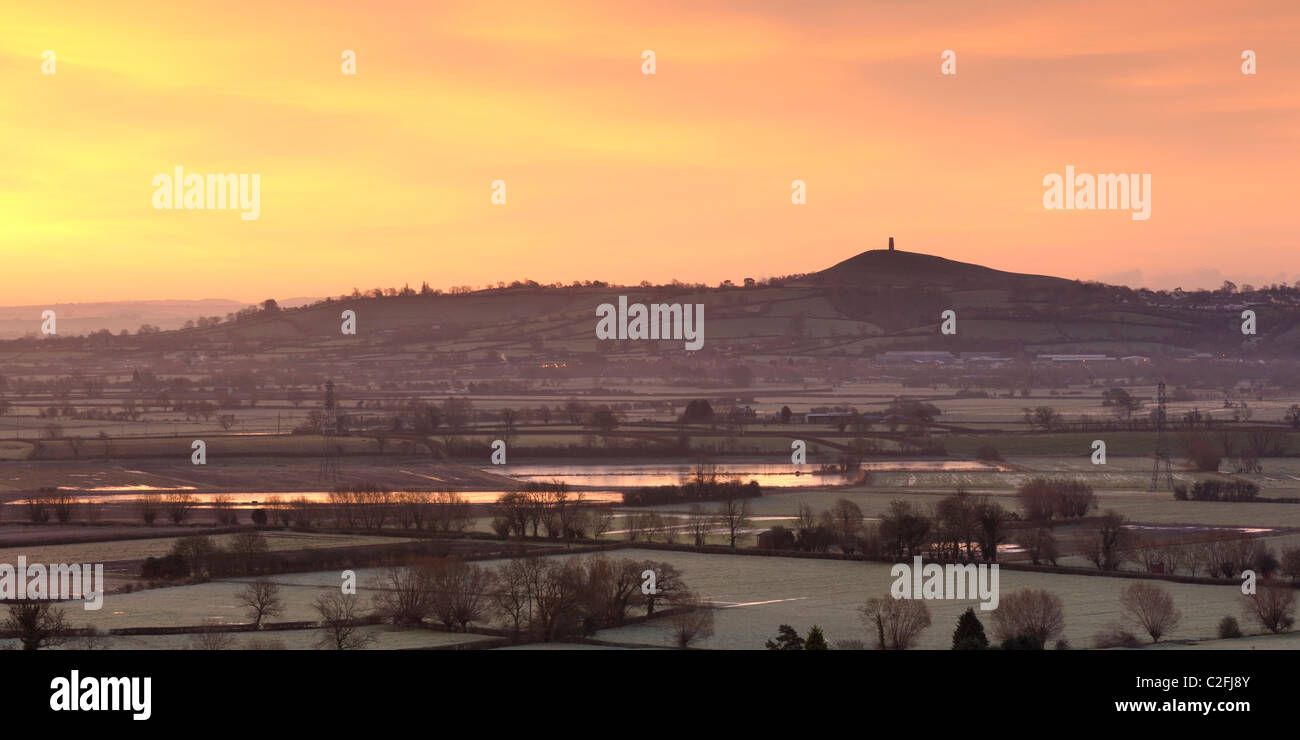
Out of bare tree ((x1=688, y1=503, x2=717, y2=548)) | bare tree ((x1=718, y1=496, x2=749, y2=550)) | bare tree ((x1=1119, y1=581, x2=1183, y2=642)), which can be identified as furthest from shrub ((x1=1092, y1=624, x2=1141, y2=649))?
bare tree ((x1=688, y1=503, x2=717, y2=548))

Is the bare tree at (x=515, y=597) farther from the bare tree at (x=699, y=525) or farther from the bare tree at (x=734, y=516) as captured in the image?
the bare tree at (x=734, y=516)

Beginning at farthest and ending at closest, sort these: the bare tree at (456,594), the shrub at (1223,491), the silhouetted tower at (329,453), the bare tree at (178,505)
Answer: the silhouetted tower at (329,453), the shrub at (1223,491), the bare tree at (178,505), the bare tree at (456,594)

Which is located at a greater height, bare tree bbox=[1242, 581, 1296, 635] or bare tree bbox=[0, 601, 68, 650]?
bare tree bbox=[0, 601, 68, 650]

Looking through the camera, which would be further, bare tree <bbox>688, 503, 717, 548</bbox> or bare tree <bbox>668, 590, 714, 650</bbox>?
bare tree <bbox>688, 503, 717, 548</bbox>

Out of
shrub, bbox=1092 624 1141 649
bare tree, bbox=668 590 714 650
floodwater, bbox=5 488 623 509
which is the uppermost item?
floodwater, bbox=5 488 623 509

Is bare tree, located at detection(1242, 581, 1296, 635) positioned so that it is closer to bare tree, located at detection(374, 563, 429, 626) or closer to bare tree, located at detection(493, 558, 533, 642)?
bare tree, located at detection(493, 558, 533, 642)

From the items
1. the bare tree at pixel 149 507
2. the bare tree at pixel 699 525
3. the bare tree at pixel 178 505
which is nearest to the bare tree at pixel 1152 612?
the bare tree at pixel 699 525

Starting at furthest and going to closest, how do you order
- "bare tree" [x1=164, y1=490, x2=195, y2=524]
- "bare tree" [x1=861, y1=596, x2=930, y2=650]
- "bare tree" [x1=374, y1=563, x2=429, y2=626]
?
"bare tree" [x1=164, y1=490, x2=195, y2=524] → "bare tree" [x1=374, y1=563, x2=429, y2=626] → "bare tree" [x1=861, y1=596, x2=930, y2=650]
